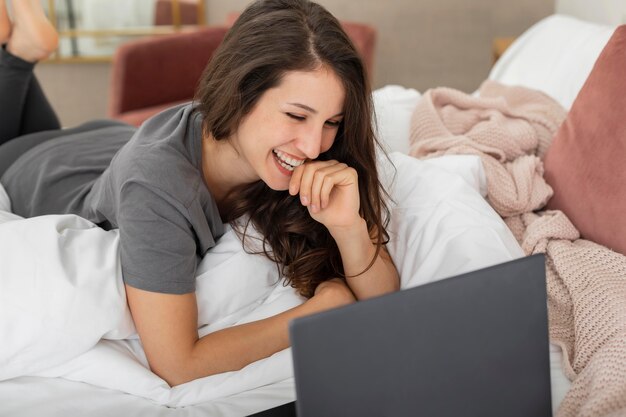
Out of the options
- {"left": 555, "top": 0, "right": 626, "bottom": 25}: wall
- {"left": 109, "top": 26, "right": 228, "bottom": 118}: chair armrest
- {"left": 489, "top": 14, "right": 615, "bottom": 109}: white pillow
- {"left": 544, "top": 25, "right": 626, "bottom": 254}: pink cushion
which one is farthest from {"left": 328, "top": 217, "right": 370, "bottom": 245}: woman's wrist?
{"left": 109, "top": 26, "right": 228, "bottom": 118}: chair armrest

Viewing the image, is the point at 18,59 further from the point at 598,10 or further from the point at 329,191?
the point at 598,10

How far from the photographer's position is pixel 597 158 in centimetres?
129

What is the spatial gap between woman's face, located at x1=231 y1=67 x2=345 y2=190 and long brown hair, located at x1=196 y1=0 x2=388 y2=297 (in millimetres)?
14

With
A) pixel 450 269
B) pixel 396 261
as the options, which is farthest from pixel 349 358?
pixel 396 261

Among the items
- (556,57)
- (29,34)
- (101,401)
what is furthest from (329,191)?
(556,57)

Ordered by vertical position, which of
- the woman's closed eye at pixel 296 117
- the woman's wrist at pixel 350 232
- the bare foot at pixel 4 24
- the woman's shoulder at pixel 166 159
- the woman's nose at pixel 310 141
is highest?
the woman's closed eye at pixel 296 117

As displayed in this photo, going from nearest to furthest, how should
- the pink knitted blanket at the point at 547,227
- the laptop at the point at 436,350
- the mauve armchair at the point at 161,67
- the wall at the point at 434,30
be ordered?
the laptop at the point at 436,350, the pink knitted blanket at the point at 547,227, the mauve armchair at the point at 161,67, the wall at the point at 434,30

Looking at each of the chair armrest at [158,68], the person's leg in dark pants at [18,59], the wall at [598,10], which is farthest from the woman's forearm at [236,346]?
the chair armrest at [158,68]

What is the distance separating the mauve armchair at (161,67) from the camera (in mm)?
2791

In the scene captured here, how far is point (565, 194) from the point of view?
137 cm

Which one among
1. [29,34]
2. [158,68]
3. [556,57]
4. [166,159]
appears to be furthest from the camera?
[158,68]

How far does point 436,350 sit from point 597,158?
74 centimetres

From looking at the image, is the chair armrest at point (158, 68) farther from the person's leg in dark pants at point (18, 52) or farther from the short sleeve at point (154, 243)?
the short sleeve at point (154, 243)

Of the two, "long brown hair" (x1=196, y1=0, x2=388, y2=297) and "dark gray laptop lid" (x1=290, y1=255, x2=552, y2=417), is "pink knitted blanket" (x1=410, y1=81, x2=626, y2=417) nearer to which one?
"dark gray laptop lid" (x1=290, y1=255, x2=552, y2=417)
